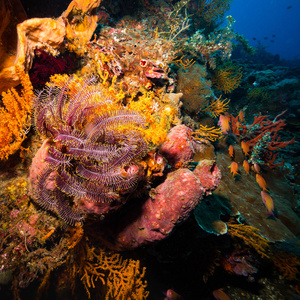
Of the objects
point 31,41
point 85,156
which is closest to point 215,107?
point 31,41

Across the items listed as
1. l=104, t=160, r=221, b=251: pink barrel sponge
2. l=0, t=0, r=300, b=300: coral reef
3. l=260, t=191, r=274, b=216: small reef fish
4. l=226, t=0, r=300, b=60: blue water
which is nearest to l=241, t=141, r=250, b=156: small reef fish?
l=0, t=0, r=300, b=300: coral reef

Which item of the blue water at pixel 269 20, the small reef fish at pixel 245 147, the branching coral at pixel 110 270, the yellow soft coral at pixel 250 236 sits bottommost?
the branching coral at pixel 110 270

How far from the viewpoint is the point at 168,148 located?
270 centimetres

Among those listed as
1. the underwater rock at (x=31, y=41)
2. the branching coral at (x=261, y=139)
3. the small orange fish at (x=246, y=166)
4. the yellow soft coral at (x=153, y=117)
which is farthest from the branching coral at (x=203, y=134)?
the underwater rock at (x=31, y=41)

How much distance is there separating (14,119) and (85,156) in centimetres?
160

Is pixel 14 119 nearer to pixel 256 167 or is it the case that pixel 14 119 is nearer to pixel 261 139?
pixel 256 167

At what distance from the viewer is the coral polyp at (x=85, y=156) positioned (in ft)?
5.85

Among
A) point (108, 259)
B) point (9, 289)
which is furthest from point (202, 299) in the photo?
point (9, 289)

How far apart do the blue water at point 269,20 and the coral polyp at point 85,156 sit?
11014 centimetres

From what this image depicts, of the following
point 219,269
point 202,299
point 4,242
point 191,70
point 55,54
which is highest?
point 191,70

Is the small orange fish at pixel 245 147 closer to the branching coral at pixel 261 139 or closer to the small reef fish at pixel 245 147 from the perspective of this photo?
the small reef fish at pixel 245 147

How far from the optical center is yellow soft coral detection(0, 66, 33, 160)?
2389mm

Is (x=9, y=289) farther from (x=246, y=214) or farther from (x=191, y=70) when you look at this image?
(x=191, y=70)

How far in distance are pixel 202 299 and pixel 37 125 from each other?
→ 5720 millimetres
